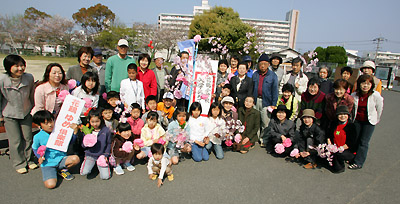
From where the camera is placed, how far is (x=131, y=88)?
4.38m

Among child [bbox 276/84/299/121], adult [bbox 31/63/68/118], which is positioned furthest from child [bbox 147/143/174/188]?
child [bbox 276/84/299/121]

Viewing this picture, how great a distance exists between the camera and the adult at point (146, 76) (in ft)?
15.6

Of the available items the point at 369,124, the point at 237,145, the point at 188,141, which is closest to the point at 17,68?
the point at 188,141

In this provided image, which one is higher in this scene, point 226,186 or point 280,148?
point 280,148

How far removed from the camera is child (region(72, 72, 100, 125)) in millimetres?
3848

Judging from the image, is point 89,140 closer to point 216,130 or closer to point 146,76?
point 146,76

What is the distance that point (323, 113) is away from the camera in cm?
436

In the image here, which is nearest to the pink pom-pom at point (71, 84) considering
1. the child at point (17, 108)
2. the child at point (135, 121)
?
the child at point (17, 108)

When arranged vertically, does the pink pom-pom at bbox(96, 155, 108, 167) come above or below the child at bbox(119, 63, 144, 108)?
below

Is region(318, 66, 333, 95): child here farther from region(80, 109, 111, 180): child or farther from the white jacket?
region(80, 109, 111, 180): child

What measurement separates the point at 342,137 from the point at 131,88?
405 cm

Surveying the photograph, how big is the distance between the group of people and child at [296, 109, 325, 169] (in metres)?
0.02

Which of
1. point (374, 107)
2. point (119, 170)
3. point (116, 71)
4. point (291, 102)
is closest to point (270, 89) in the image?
point (291, 102)

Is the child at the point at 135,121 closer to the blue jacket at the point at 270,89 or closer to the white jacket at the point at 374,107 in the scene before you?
the blue jacket at the point at 270,89
